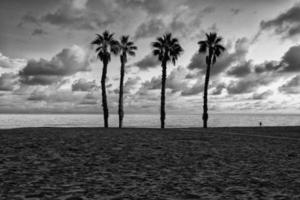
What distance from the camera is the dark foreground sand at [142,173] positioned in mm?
6762

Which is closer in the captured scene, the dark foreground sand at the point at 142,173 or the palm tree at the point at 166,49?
the dark foreground sand at the point at 142,173

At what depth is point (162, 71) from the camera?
1772 inches

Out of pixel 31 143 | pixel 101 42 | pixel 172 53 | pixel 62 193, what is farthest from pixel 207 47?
pixel 62 193

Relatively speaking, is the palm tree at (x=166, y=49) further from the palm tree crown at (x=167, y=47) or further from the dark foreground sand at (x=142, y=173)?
the dark foreground sand at (x=142, y=173)

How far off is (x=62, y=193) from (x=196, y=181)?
332cm

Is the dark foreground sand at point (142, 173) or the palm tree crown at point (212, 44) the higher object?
the palm tree crown at point (212, 44)

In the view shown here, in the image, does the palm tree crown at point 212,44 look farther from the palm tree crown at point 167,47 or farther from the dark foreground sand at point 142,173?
the dark foreground sand at point 142,173

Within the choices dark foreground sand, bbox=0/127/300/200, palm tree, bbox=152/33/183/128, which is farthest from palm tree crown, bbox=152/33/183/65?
dark foreground sand, bbox=0/127/300/200

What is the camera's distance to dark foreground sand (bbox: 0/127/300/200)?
6762 mm

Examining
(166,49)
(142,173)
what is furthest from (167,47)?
(142,173)

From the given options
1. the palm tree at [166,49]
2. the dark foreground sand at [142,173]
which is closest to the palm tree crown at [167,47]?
the palm tree at [166,49]

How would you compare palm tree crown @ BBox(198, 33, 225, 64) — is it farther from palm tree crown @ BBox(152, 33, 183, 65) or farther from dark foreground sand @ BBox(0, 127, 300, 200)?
dark foreground sand @ BBox(0, 127, 300, 200)

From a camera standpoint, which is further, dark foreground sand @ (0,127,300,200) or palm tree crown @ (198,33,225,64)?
palm tree crown @ (198,33,225,64)

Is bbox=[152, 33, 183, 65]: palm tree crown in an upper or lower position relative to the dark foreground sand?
upper
